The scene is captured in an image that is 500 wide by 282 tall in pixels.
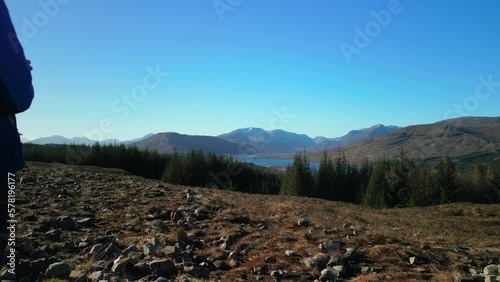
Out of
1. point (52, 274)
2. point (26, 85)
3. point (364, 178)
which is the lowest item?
point (364, 178)

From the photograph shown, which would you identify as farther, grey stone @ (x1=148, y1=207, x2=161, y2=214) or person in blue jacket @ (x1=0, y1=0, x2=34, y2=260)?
grey stone @ (x1=148, y1=207, x2=161, y2=214)

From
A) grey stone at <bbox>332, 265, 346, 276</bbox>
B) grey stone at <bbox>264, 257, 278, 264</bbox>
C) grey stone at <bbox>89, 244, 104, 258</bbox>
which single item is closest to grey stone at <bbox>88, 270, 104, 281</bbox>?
grey stone at <bbox>89, 244, 104, 258</bbox>

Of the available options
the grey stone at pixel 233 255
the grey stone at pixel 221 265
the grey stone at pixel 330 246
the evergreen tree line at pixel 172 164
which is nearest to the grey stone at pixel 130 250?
the grey stone at pixel 221 265

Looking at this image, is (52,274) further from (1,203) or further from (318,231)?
(318,231)

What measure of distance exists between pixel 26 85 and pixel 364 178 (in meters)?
81.1

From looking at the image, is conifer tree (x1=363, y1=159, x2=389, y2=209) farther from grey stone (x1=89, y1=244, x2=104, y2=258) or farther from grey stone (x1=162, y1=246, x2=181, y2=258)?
grey stone (x1=89, y1=244, x2=104, y2=258)

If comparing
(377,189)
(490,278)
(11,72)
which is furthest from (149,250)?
(377,189)

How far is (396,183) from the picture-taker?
68.5 meters

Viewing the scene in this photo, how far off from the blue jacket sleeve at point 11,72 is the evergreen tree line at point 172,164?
7238cm

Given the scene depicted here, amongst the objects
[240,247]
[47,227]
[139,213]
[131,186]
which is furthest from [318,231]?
[131,186]

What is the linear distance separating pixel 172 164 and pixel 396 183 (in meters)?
49.8

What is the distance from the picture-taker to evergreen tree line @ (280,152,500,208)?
203ft

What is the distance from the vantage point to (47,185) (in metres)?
17.0

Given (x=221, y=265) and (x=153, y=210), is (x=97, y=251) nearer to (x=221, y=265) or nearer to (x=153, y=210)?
(x=221, y=265)
